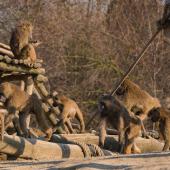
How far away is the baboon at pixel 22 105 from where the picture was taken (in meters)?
14.5

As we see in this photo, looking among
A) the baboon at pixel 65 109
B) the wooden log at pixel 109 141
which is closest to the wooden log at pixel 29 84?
the baboon at pixel 65 109

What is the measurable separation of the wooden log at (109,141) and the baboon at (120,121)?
88 cm

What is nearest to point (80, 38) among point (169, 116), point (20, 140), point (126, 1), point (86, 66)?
point (86, 66)

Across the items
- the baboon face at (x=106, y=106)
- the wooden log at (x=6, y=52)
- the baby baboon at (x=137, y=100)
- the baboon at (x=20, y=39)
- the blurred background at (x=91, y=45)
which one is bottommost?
the blurred background at (x=91, y=45)

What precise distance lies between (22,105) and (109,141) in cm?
210

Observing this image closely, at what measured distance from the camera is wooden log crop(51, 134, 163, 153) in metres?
15.0

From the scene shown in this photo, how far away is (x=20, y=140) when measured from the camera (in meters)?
12.5

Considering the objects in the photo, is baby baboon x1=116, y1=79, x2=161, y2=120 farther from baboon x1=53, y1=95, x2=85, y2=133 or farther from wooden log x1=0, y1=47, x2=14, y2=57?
wooden log x1=0, y1=47, x2=14, y2=57

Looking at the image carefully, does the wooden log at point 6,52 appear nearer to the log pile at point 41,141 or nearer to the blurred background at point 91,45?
the log pile at point 41,141

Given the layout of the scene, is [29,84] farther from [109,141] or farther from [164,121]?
[164,121]

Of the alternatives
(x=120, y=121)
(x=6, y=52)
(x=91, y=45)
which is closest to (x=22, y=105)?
(x=120, y=121)

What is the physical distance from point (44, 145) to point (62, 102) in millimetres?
3036

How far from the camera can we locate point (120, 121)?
1399 centimetres

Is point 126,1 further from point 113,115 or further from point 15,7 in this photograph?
point 113,115
